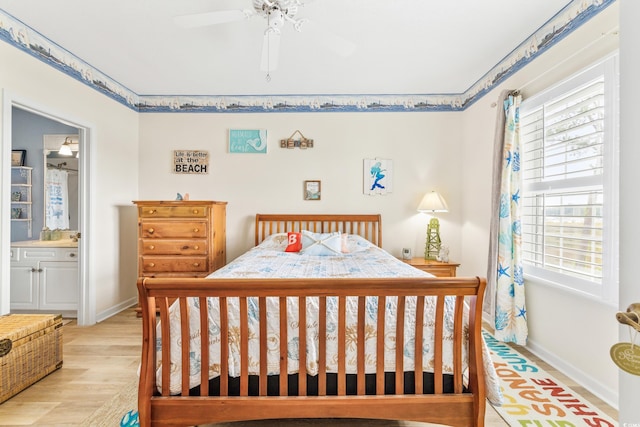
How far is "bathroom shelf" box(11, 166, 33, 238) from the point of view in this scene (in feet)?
12.7

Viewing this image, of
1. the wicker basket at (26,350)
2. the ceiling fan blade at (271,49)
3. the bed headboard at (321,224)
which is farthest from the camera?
the bed headboard at (321,224)

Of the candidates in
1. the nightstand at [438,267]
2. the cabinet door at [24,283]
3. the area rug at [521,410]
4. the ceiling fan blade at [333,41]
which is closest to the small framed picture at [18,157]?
the cabinet door at [24,283]

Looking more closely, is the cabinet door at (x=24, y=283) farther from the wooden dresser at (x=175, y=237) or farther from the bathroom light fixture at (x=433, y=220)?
the bathroom light fixture at (x=433, y=220)

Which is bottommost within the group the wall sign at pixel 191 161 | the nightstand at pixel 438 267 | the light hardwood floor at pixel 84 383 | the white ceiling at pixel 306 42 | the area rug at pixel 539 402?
the light hardwood floor at pixel 84 383

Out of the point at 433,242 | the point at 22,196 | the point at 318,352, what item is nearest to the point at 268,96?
the point at 433,242

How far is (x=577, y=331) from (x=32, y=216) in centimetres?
567

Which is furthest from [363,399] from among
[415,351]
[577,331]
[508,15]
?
[508,15]

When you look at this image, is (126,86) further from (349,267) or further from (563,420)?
(563,420)

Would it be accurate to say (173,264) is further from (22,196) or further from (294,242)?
(22,196)

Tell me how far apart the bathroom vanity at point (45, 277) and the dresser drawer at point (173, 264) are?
2.58ft

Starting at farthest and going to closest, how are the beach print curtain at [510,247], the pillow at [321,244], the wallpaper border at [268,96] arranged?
the pillow at [321,244], the beach print curtain at [510,247], the wallpaper border at [268,96]

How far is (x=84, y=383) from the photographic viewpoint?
2.23 metres

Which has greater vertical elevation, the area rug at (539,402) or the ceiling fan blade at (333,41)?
the ceiling fan blade at (333,41)

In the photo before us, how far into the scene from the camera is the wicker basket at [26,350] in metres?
2.01
